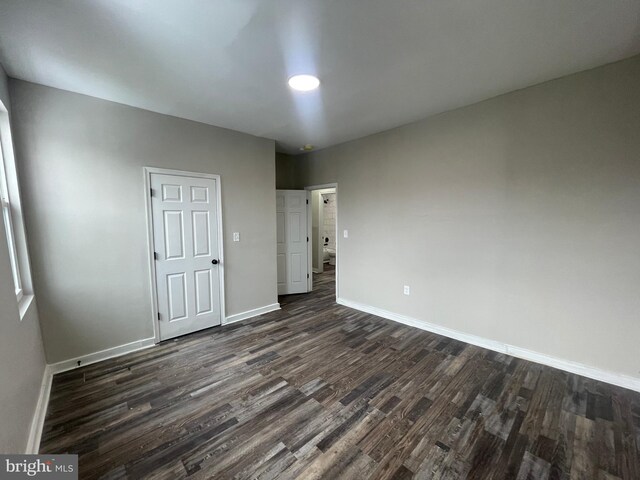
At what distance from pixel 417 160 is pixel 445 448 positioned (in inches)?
118

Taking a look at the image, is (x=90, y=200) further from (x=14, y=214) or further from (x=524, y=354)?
(x=524, y=354)

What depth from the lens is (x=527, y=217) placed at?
2566 millimetres

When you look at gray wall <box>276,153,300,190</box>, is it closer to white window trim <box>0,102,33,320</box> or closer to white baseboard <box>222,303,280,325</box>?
white baseboard <box>222,303,280,325</box>

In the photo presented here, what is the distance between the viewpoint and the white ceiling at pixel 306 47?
1.50 m

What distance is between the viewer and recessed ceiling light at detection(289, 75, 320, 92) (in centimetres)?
220

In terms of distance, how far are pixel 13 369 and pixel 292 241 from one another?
3.73m

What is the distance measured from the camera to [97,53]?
1863 millimetres

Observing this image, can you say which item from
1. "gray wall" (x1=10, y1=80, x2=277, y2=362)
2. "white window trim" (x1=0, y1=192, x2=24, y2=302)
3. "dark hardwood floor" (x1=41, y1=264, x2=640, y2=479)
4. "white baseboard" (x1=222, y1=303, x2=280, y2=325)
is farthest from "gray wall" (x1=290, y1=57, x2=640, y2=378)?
"white window trim" (x1=0, y1=192, x2=24, y2=302)

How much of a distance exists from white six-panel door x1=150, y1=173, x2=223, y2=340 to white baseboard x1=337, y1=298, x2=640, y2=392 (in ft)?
8.35

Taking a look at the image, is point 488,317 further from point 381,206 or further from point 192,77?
point 192,77

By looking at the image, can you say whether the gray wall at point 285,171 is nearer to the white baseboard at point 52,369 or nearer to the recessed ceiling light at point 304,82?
the recessed ceiling light at point 304,82

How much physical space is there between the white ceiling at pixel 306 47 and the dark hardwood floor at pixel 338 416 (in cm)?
271

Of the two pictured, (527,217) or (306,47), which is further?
(527,217)

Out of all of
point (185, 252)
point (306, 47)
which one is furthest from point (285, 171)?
point (306, 47)
